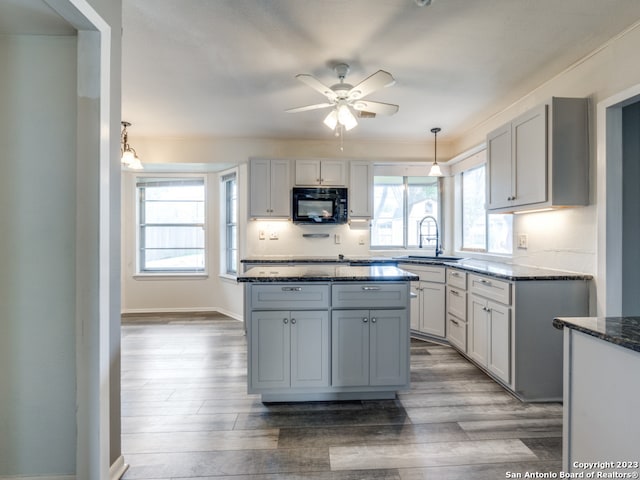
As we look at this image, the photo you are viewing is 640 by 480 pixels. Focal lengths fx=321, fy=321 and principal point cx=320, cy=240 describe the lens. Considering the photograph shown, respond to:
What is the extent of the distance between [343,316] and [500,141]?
7.09 feet

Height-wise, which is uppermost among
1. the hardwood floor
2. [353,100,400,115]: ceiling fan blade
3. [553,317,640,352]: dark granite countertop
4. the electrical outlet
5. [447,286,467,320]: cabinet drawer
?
[353,100,400,115]: ceiling fan blade

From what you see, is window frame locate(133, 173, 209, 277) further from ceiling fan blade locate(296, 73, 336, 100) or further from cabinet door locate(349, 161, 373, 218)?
ceiling fan blade locate(296, 73, 336, 100)

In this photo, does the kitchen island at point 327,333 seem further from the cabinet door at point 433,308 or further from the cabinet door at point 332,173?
the cabinet door at point 332,173

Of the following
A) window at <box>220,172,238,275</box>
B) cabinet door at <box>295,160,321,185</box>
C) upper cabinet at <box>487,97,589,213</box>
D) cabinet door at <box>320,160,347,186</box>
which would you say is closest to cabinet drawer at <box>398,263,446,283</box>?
upper cabinet at <box>487,97,589,213</box>

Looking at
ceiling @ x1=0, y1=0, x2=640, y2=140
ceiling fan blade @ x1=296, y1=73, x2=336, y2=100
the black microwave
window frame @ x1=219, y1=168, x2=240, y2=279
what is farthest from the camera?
window frame @ x1=219, y1=168, x2=240, y2=279

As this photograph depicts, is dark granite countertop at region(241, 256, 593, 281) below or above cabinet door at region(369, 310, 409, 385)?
above

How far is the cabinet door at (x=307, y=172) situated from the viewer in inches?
168

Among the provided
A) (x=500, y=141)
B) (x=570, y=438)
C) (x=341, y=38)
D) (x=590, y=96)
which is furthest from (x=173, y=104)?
(x=570, y=438)

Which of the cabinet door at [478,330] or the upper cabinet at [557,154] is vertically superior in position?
the upper cabinet at [557,154]

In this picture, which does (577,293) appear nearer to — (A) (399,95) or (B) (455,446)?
(B) (455,446)

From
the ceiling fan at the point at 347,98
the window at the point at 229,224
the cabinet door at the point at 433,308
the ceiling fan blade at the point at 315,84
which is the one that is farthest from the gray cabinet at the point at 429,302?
the window at the point at 229,224

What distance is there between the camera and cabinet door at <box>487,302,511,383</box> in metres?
2.40

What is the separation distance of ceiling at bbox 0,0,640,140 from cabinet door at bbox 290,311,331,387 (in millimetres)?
1874

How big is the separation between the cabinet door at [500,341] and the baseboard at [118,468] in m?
2.54
